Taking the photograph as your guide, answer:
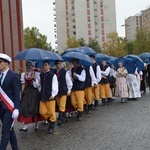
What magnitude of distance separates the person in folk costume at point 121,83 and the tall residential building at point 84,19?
9576 centimetres

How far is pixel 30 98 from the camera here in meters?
9.23

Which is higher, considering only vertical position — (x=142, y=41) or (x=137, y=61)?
(x=142, y=41)

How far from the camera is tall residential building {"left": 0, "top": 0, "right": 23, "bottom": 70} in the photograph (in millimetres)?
21984

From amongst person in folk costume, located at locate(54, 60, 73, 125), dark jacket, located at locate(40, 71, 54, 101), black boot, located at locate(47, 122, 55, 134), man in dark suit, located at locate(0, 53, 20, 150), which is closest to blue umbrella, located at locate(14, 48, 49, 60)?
dark jacket, located at locate(40, 71, 54, 101)

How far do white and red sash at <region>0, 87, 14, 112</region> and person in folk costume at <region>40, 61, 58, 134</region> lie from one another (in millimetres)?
2719

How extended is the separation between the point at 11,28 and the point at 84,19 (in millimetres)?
90999

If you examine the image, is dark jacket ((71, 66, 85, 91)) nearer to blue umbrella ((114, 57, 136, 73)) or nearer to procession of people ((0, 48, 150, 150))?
procession of people ((0, 48, 150, 150))

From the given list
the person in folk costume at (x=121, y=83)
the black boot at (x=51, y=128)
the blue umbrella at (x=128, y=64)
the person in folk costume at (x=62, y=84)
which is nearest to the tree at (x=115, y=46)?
the blue umbrella at (x=128, y=64)

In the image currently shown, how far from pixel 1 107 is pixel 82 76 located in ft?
16.5

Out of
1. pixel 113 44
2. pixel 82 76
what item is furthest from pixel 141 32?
pixel 82 76

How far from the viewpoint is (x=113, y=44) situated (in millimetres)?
69438

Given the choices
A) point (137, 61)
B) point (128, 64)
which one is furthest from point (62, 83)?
point (137, 61)

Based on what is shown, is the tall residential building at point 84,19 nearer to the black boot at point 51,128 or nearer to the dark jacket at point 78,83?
the dark jacket at point 78,83

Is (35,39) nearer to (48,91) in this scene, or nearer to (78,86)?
(78,86)
